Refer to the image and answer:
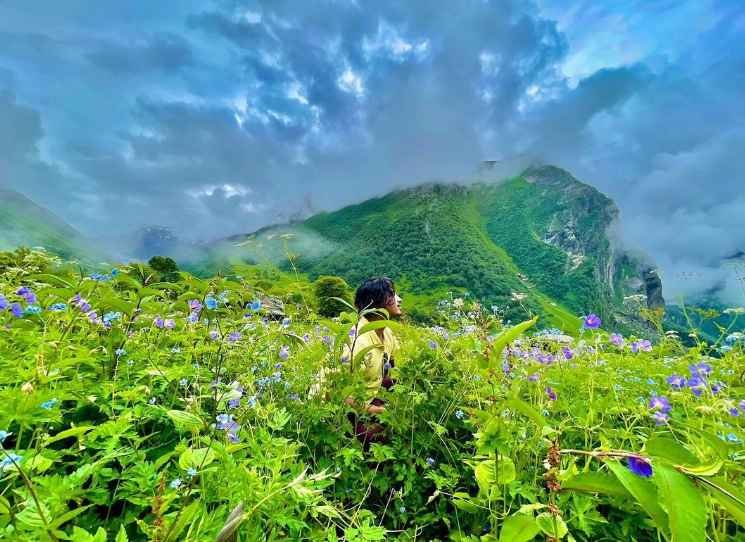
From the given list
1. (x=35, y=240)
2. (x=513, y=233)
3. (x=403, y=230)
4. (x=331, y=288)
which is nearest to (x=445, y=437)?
(x=331, y=288)

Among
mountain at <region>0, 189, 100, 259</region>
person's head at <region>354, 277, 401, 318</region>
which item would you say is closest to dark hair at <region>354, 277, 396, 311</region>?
person's head at <region>354, 277, 401, 318</region>

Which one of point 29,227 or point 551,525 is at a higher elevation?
point 29,227

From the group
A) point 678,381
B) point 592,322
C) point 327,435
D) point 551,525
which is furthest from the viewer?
point 592,322

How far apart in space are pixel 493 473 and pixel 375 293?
302 cm

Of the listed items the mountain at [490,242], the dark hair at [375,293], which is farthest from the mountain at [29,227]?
the dark hair at [375,293]

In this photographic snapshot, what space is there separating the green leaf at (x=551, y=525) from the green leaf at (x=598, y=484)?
153mm

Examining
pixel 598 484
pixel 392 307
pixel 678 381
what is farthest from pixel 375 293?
pixel 598 484

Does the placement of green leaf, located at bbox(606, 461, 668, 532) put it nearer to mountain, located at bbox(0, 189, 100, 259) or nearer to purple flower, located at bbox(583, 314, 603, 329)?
purple flower, located at bbox(583, 314, 603, 329)

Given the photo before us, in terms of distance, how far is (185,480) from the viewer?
1.26 m

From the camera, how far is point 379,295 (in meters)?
4.36

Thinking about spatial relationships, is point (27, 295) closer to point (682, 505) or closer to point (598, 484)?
point (598, 484)

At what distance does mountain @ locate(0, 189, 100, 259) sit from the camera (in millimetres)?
93644

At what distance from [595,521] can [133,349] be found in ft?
8.66

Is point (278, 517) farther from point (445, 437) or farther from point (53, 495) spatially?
point (445, 437)
